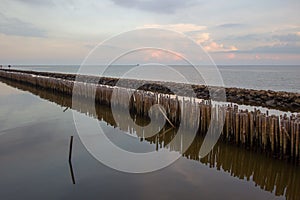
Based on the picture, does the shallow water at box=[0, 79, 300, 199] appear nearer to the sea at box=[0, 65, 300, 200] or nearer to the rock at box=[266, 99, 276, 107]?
the sea at box=[0, 65, 300, 200]

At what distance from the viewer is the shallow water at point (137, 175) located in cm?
588

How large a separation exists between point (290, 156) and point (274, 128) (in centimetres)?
84

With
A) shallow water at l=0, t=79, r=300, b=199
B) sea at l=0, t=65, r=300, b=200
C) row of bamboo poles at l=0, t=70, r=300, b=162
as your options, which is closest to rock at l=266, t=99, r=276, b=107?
row of bamboo poles at l=0, t=70, r=300, b=162

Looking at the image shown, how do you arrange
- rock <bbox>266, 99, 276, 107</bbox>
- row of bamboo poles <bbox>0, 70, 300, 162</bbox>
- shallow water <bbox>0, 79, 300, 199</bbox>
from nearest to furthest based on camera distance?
shallow water <bbox>0, 79, 300, 199</bbox> → row of bamboo poles <bbox>0, 70, 300, 162</bbox> → rock <bbox>266, 99, 276, 107</bbox>

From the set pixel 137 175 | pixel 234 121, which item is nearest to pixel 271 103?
pixel 234 121

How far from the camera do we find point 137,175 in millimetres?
6949

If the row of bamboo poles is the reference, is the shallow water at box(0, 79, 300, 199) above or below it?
below

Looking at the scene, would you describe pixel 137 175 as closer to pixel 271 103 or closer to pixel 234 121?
pixel 234 121

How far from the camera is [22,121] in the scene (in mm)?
12516

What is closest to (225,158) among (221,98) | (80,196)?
(80,196)

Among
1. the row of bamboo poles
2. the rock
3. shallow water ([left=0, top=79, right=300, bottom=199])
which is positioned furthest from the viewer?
the rock

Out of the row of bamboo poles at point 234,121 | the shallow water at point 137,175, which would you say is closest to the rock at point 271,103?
the row of bamboo poles at point 234,121

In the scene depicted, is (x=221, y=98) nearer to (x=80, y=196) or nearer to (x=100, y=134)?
(x=100, y=134)

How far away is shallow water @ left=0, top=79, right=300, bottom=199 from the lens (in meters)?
5.88
